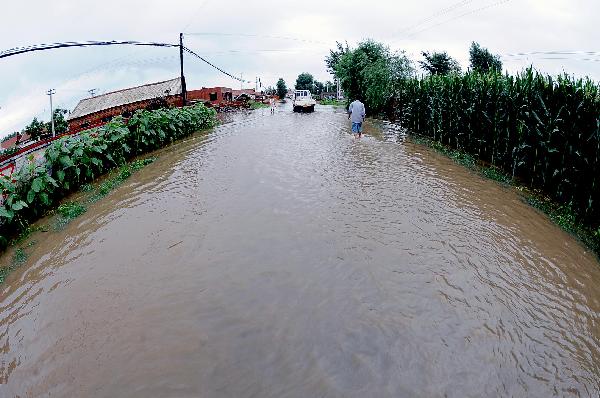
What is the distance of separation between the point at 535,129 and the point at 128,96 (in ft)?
134

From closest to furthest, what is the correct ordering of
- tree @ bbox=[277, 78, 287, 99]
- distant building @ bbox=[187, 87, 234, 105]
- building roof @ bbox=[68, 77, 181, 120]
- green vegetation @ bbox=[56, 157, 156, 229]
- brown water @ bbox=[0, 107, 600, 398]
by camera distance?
brown water @ bbox=[0, 107, 600, 398], green vegetation @ bbox=[56, 157, 156, 229], building roof @ bbox=[68, 77, 181, 120], distant building @ bbox=[187, 87, 234, 105], tree @ bbox=[277, 78, 287, 99]

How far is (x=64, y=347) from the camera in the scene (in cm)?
453

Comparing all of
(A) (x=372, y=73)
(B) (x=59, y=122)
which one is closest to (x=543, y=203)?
(A) (x=372, y=73)

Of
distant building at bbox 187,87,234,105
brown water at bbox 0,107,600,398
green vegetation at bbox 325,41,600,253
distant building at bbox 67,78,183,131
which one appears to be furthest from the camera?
distant building at bbox 187,87,234,105

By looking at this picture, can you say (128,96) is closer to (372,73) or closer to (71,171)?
(372,73)

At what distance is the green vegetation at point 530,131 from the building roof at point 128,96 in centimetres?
2815

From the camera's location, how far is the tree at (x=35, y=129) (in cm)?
3725

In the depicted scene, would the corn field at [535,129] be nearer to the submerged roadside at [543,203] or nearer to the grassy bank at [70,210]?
the submerged roadside at [543,203]

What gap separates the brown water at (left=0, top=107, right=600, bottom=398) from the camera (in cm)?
393

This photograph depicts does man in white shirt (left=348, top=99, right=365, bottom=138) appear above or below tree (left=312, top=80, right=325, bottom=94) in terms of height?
above

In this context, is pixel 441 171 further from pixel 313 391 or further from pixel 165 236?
pixel 313 391

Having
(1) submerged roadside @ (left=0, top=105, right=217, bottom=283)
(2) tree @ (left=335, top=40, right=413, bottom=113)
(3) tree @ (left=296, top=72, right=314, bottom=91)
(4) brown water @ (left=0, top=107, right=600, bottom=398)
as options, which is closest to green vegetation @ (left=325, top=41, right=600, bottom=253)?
(4) brown water @ (left=0, top=107, right=600, bottom=398)

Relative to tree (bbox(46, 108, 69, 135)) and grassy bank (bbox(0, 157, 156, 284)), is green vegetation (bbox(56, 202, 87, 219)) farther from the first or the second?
tree (bbox(46, 108, 69, 135))

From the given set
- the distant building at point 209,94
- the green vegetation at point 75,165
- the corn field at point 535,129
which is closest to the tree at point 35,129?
the distant building at point 209,94
